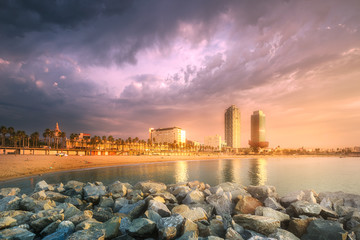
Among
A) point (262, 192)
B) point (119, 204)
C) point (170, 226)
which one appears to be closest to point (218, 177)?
point (262, 192)

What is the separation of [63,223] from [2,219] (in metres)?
3.20

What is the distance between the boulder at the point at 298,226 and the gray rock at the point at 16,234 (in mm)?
10769

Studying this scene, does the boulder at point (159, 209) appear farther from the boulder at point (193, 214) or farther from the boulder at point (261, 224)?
the boulder at point (261, 224)

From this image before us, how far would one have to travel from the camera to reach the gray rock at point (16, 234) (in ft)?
24.9

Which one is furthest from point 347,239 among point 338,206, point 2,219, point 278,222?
point 2,219

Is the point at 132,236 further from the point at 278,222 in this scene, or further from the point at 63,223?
the point at 278,222

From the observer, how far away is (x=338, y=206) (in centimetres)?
1062

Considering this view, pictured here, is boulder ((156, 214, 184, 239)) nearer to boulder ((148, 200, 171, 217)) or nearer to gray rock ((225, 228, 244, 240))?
boulder ((148, 200, 171, 217))

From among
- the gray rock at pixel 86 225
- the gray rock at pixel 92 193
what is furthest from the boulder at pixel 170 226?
the gray rock at pixel 92 193

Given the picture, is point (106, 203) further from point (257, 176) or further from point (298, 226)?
point (257, 176)

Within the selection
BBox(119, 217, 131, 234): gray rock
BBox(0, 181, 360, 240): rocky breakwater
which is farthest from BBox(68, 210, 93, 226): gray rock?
BBox(119, 217, 131, 234): gray rock

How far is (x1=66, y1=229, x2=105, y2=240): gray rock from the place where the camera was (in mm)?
6836

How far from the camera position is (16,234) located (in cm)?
780

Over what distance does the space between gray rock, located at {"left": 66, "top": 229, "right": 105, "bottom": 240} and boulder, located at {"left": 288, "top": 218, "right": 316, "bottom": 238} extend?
301 inches
